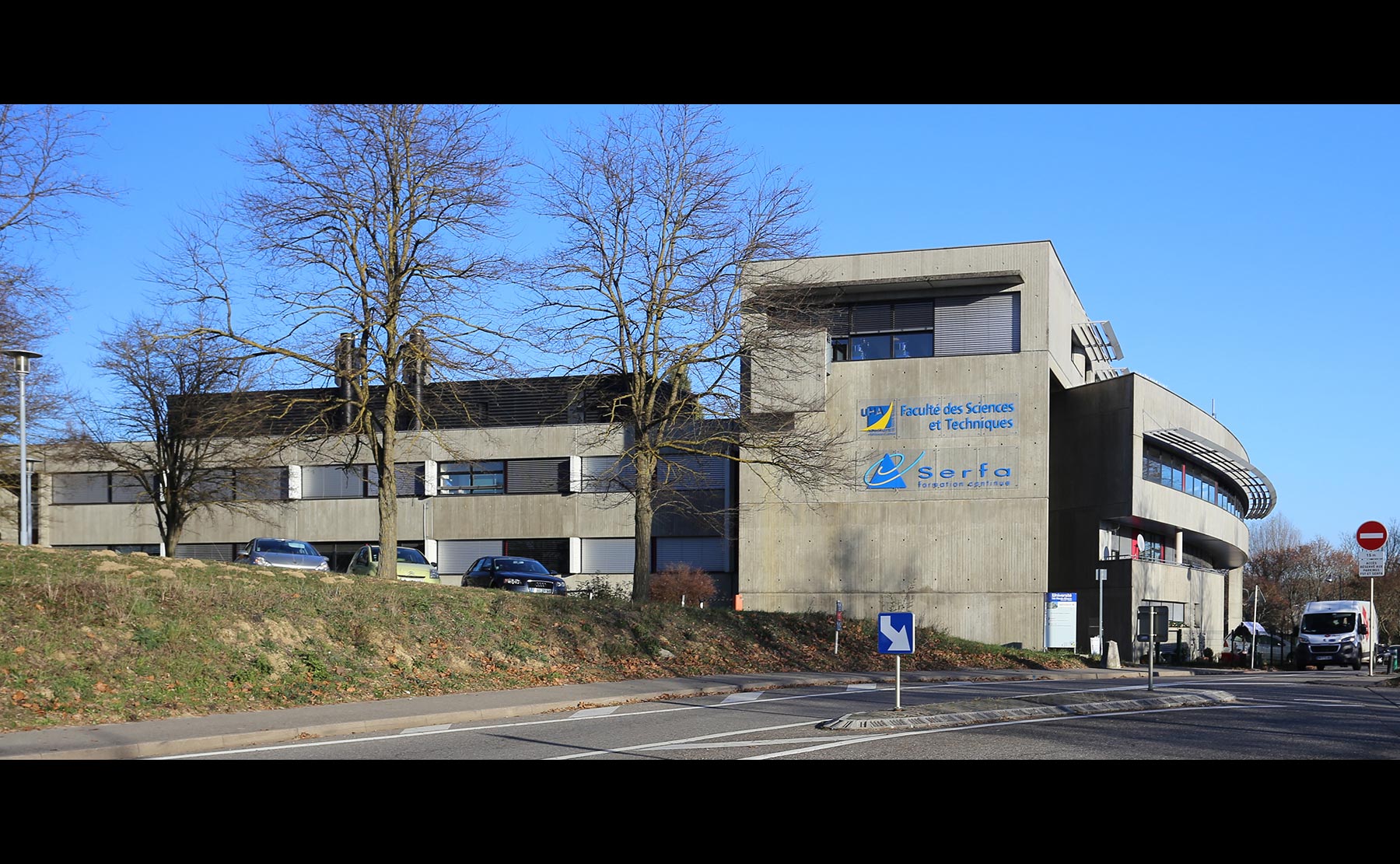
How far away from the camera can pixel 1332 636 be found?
4166 centimetres

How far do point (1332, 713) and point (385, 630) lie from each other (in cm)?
1546

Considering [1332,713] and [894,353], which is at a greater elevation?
[894,353]

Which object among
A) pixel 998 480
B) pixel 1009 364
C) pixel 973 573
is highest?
pixel 1009 364

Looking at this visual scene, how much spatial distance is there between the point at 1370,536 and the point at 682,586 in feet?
87.0

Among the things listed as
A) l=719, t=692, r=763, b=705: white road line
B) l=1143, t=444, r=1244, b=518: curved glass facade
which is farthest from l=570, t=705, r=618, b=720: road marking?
l=1143, t=444, r=1244, b=518: curved glass facade

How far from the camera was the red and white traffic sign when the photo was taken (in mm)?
25688

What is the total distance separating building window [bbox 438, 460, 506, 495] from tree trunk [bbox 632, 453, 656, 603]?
24106 mm

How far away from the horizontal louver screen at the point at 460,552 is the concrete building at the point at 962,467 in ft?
45.9

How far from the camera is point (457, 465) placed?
5453 centimetres

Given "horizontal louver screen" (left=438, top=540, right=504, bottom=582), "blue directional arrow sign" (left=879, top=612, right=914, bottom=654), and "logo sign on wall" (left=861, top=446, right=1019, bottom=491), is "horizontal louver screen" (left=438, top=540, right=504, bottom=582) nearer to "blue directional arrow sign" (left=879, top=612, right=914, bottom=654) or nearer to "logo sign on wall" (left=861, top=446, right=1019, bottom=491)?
"logo sign on wall" (left=861, top=446, right=1019, bottom=491)

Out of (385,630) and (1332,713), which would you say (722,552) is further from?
(1332,713)

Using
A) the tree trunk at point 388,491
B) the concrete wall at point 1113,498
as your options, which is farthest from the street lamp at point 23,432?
the concrete wall at point 1113,498
